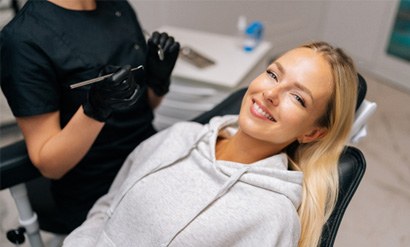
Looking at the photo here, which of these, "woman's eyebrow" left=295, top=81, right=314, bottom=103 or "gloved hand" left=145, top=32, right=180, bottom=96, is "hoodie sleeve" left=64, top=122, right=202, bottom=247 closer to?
"gloved hand" left=145, top=32, right=180, bottom=96

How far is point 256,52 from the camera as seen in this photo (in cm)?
165

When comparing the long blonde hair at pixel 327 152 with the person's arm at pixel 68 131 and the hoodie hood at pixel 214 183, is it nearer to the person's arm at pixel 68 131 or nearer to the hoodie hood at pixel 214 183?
the hoodie hood at pixel 214 183

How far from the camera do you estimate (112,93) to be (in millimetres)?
793

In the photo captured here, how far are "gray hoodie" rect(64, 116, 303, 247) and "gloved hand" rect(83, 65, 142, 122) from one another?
0.18 m

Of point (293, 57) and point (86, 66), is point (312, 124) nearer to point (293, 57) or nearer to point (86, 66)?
point (293, 57)

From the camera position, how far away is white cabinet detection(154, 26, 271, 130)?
4.67 ft

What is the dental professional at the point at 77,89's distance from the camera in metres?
0.87

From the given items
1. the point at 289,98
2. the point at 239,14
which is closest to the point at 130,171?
the point at 289,98

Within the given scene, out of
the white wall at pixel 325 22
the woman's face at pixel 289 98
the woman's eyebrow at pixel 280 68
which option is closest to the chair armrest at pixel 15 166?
the woman's face at pixel 289 98

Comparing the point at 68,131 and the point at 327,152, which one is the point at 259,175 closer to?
the point at 327,152

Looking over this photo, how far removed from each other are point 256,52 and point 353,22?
1541 mm

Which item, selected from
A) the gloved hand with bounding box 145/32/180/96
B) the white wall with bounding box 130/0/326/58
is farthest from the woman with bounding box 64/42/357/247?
the white wall with bounding box 130/0/326/58

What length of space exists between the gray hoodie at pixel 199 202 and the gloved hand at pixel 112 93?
0.18m

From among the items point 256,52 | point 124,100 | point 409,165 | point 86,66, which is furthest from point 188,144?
point 409,165
